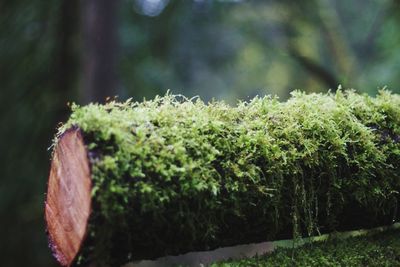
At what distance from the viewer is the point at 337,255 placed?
2430mm

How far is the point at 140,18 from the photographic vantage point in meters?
10.9

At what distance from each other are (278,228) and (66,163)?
1.04 metres

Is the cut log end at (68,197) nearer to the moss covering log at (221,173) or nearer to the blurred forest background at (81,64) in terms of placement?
the moss covering log at (221,173)

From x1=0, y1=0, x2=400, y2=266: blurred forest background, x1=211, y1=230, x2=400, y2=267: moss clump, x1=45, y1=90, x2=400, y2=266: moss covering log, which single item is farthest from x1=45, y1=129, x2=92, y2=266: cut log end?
x1=0, y1=0, x2=400, y2=266: blurred forest background

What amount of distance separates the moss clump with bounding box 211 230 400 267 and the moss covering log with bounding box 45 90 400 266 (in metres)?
0.09

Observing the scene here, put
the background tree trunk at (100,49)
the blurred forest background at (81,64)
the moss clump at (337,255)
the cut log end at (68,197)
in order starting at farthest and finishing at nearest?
the blurred forest background at (81,64) < the background tree trunk at (100,49) < the moss clump at (337,255) < the cut log end at (68,197)

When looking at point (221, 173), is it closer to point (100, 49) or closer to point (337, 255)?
point (337, 255)

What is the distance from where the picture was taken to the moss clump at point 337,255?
2.31 meters

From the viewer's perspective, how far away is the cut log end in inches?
74.8

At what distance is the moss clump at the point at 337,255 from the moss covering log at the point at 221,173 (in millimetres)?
87

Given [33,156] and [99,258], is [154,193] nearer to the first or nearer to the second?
[99,258]

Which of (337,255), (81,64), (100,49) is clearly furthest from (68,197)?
(81,64)

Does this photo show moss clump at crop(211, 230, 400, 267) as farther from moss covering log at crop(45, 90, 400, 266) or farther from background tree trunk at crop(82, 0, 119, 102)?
background tree trunk at crop(82, 0, 119, 102)

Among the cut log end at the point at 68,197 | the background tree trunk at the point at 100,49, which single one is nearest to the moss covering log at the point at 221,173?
the cut log end at the point at 68,197
